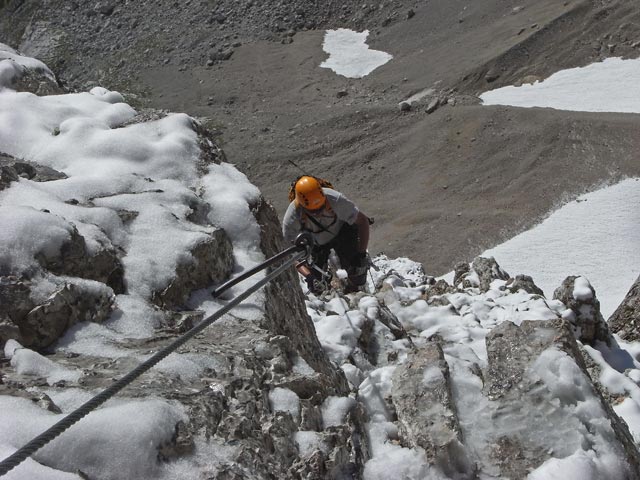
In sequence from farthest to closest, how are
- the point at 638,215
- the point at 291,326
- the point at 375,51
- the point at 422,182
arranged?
1. the point at 375,51
2. the point at 422,182
3. the point at 638,215
4. the point at 291,326

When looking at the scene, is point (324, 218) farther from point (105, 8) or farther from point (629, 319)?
point (105, 8)

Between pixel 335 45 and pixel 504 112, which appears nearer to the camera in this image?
pixel 504 112

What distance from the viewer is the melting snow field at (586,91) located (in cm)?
2664

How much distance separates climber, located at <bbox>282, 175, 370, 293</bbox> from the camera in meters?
8.54

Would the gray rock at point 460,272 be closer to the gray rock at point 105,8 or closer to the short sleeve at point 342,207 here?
the short sleeve at point 342,207

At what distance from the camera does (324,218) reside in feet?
29.9

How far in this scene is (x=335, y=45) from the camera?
42438 mm

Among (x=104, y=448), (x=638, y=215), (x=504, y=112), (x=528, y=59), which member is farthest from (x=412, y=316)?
(x=528, y=59)

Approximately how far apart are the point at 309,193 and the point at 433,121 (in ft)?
71.1

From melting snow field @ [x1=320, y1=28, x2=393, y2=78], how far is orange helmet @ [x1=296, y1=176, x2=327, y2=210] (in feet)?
102

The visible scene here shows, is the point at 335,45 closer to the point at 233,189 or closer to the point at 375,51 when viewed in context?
the point at 375,51

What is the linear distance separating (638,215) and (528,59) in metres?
16.1

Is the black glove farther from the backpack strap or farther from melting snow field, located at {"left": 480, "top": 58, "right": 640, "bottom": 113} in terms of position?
melting snow field, located at {"left": 480, "top": 58, "right": 640, "bottom": 113}

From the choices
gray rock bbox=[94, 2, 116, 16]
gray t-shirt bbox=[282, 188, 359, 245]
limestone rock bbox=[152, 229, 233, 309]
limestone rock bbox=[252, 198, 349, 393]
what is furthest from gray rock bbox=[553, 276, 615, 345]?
gray rock bbox=[94, 2, 116, 16]
